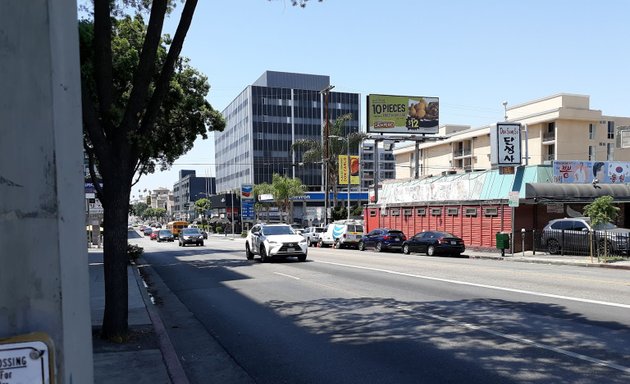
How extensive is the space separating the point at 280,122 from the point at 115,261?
307ft

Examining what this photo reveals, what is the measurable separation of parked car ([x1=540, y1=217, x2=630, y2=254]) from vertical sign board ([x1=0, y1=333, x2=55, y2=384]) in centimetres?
2283

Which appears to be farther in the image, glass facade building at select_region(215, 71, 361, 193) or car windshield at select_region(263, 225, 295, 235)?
glass facade building at select_region(215, 71, 361, 193)

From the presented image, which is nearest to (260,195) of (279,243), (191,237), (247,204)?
(247,204)

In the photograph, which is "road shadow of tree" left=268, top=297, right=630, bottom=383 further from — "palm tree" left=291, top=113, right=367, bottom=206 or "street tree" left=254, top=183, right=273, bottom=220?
"street tree" left=254, top=183, right=273, bottom=220

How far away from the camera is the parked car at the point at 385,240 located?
3278 cm

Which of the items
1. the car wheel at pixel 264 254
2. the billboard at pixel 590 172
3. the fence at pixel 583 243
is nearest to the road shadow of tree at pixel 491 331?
the car wheel at pixel 264 254

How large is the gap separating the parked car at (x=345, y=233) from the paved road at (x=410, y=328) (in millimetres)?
21677

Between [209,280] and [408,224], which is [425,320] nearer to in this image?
[209,280]

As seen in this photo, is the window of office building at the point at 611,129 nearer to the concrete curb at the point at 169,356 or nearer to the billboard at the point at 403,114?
the billboard at the point at 403,114

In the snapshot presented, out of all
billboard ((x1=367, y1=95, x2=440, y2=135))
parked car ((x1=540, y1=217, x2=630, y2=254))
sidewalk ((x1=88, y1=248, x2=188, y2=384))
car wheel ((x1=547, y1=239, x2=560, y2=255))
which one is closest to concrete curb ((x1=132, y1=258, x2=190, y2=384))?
sidewalk ((x1=88, y1=248, x2=188, y2=384))

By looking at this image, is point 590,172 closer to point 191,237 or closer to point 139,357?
point 139,357

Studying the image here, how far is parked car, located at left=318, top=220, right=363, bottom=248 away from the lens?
3759 cm

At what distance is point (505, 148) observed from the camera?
29.2 metres

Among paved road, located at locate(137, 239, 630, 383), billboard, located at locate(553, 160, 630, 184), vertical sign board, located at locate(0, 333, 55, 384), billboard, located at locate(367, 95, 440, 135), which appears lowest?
paved road, located at locate(137, 239, 630, 383)
